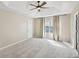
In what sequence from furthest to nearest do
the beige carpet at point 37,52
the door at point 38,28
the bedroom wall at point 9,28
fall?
the door at point 38,28, the bedroom wall at point 9,28, the beige carpet at point 37,52

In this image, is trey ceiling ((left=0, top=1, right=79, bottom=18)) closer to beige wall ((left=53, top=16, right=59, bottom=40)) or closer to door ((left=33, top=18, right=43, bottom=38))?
beige wall ((left=53, top=16, right=59, bottom=40))

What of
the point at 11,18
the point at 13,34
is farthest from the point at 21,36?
the point at 11,18

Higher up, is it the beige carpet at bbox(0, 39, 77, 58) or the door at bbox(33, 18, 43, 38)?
the door at bbox(33, 18, 43, 38)

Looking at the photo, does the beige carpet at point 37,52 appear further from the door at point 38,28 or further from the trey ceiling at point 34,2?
the door at point 38,28

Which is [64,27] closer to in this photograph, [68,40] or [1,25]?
[68,40]

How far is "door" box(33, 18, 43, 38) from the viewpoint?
1357 centimetres

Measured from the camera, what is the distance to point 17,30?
872 cm

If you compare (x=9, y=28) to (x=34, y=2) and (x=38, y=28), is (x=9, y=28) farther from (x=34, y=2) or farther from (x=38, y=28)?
(x=38, y=28)

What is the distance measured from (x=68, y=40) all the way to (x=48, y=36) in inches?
127

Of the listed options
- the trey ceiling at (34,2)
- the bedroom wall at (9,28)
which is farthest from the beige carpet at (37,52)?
the trey ceiling at (34,2)

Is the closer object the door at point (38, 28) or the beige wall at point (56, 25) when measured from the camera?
the beige wall at point (56, 25)

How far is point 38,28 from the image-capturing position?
1367 centimetres

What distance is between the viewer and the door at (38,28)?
13572mm

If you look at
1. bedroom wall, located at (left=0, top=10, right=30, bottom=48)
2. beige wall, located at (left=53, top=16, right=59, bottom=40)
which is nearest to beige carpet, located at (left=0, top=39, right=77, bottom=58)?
bedroom wall, located at (left=0, top=10, right=30, bottom=48)
